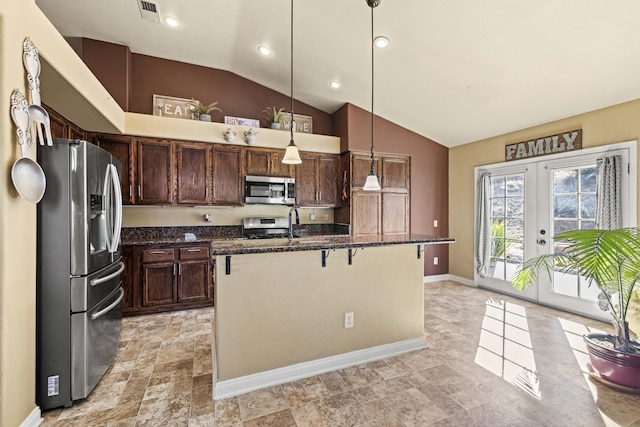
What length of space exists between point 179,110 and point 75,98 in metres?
1.81

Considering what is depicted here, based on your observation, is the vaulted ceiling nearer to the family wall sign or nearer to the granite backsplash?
the family wall sign

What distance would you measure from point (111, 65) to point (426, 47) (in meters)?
4.05

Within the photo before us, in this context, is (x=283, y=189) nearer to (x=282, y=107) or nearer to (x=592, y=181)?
(x=282, y=107)

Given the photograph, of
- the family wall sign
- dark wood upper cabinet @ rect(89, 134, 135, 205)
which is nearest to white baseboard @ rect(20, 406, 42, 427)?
dark wood upper cabinet @ rect(89, 134, 135, 205)

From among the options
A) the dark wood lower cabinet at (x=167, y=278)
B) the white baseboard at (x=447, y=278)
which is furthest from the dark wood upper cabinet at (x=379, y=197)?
the dark wood lower cabinet at (x=167, y=278)

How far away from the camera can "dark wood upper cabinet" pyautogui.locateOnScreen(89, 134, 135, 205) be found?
369cm

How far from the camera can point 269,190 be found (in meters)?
4.38

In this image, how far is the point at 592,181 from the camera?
3.50 metres

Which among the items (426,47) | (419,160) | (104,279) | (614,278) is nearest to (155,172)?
(104,279)

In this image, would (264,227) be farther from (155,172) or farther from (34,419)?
(34,419)

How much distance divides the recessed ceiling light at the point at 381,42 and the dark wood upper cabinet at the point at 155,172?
9.67 feet

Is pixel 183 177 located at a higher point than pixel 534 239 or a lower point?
higher

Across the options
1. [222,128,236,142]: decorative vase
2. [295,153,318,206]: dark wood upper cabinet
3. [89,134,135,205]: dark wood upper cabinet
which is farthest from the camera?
[295,153,318,206]: dark wood upper cabinet

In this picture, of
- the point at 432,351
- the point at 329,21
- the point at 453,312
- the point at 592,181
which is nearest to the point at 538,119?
the point at 592,181
